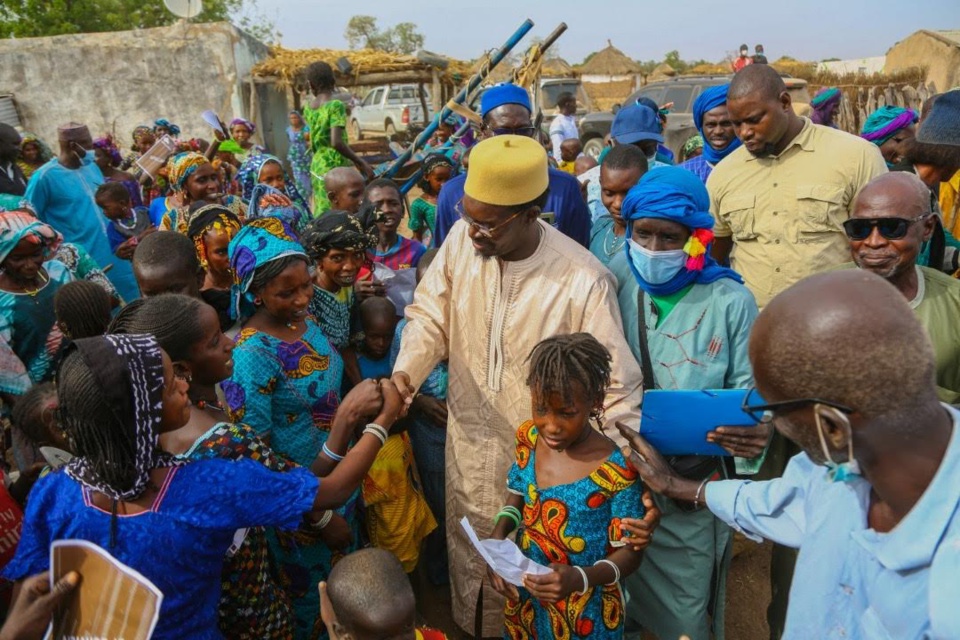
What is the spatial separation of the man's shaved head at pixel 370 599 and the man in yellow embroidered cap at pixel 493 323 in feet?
2.65

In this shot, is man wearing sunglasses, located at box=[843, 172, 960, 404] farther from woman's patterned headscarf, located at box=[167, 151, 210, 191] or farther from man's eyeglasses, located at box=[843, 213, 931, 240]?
woman's patterned headscarf, located at box=[167, 151, 210, 191]

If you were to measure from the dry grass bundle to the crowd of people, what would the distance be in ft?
34.1

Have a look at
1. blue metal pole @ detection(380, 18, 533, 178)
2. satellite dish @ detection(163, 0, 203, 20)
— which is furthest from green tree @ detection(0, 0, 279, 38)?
blue metal pole @ detection(380, 18, 533, 178)

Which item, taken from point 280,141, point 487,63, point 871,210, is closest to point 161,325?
point 871,210

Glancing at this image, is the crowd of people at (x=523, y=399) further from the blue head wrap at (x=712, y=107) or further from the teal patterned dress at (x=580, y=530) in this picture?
the blue head wrap at (x=712, y=107)

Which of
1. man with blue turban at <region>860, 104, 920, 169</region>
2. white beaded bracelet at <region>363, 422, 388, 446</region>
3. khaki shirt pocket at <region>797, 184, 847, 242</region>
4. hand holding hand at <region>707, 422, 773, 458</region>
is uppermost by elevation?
man with blue turban at <region>860, 104, 920, 169</region>

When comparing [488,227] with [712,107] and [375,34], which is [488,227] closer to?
[712,107]

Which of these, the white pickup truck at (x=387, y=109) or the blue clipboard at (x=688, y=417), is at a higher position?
the white pickup truck at (x=387, y=109)

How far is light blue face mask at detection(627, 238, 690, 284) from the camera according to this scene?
2549 millimetres

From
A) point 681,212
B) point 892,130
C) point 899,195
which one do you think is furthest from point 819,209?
point 892,130

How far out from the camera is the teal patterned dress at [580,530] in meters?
2.29

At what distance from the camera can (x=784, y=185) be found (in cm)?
351

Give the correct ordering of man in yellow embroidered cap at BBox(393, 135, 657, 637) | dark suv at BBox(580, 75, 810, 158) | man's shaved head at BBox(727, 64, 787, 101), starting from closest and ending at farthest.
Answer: man in yellow embroidered cap at BBox(393, 135, 657, 637), man's shaved head at BBox(727, 64, 787, 101), dark suv at BBox(580, 75, 810, 158)

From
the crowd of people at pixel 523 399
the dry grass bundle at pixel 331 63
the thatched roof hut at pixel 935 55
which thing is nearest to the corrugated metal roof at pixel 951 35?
the thatched roof hut at pixel 935 55
